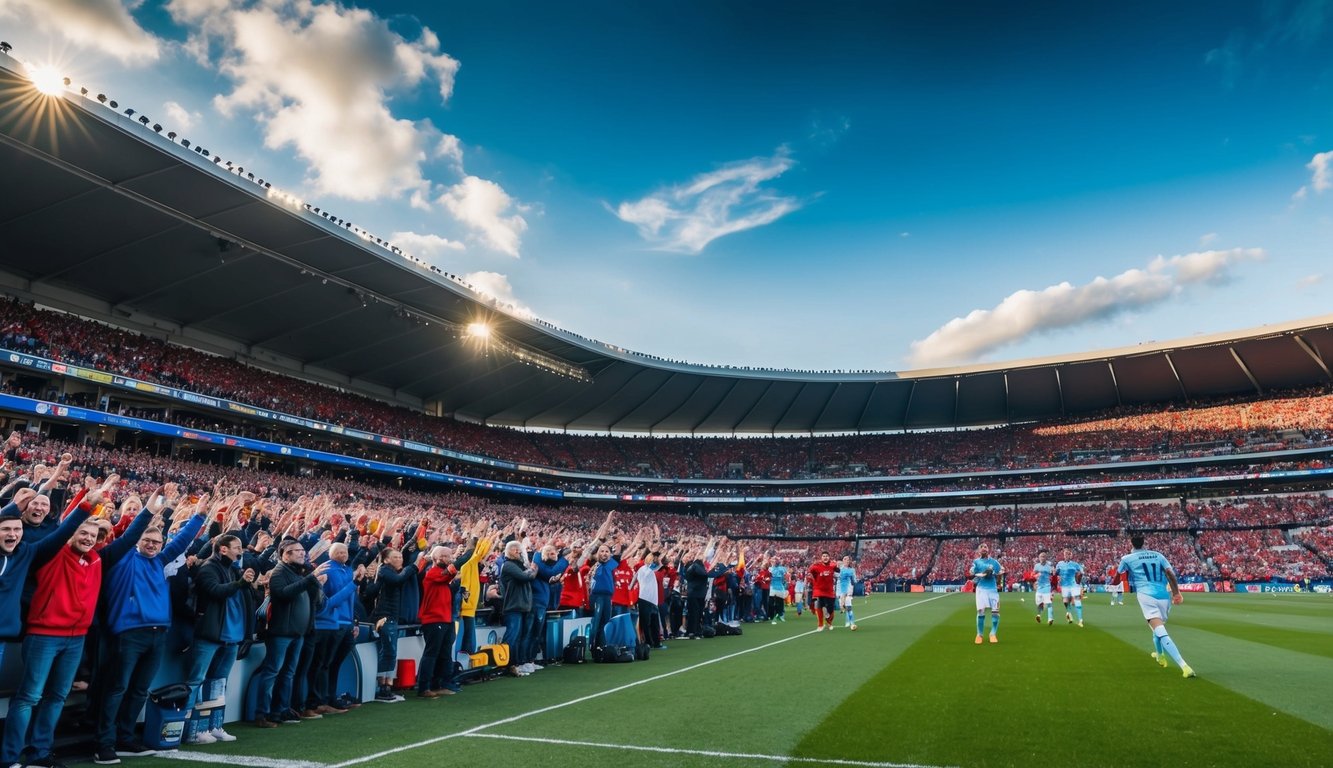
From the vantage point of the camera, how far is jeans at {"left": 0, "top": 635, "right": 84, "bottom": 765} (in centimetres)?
536

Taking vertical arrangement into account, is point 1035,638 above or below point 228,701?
below

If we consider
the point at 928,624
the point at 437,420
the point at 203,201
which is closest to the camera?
the point at 928,624

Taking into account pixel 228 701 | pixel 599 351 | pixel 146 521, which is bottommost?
pixel 228 701

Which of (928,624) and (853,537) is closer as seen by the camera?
(928,624)

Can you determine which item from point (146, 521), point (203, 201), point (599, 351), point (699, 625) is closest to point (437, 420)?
point (599, 351)

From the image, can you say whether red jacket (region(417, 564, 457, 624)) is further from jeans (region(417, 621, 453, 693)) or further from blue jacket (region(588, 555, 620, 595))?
blue jacket (region(588, 555, 620, 595))

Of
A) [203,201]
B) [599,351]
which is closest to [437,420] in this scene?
[599,351]

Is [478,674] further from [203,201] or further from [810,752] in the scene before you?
[203,201]

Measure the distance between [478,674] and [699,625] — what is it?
7996 mm

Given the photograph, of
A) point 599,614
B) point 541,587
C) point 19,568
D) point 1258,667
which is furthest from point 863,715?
point 1258,667

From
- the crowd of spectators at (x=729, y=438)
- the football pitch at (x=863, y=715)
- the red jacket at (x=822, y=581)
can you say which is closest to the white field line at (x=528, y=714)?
the football pitch at (x=863, y=715)

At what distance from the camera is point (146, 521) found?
6340 millimetres

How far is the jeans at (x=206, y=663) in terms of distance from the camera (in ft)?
22.4

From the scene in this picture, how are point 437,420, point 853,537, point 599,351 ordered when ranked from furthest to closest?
point 853,537 → point 437,420 → point 599,351
